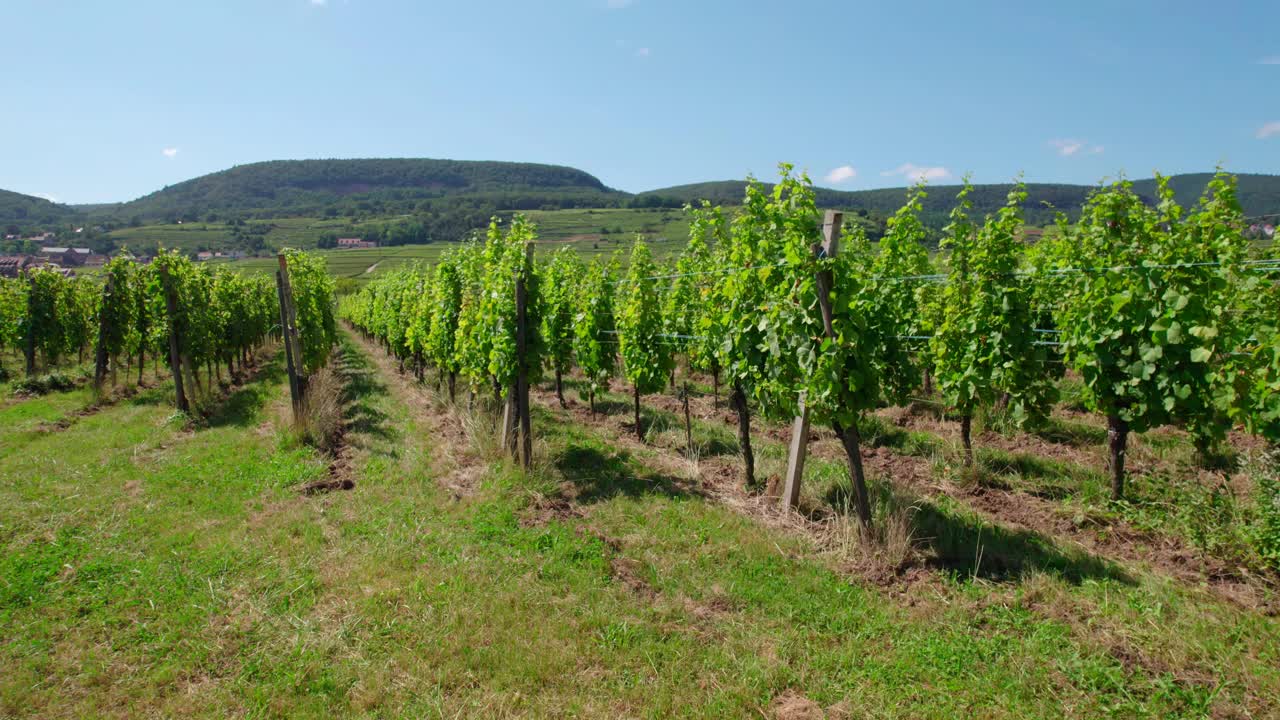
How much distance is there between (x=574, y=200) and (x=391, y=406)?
12414 cm

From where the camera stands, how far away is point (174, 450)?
9547 millimetres

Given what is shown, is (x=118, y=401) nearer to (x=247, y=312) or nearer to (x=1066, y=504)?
(x=247, y=312)

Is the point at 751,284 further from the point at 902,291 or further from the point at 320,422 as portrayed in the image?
the point at 320,422

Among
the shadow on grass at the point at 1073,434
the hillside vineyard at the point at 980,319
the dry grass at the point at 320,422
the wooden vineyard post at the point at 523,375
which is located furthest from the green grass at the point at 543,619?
the shadow on grass at the point at 1073,434

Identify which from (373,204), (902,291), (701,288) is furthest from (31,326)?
(373,204)

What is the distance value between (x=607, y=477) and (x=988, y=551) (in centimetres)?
440

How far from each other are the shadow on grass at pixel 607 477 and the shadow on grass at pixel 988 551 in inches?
84.9

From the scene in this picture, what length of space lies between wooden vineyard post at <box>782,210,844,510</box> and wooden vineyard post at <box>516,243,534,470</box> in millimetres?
3413

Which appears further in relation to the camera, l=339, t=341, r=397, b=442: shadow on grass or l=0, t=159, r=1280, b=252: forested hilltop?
l=0, t=159, r=1280, b=252: forested hilltop

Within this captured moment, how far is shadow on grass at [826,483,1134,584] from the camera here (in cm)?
502

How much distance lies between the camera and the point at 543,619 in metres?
4.54

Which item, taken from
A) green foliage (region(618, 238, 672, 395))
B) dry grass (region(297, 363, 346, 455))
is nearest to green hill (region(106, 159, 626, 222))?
dry grass (region(297, 363, 346, 455))

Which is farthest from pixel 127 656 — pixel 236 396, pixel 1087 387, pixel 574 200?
pixel 574 200

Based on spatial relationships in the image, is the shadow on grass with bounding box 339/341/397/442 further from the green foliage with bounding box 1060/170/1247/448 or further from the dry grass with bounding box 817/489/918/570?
the green foliage with bounding box 1060/170/1247/448
